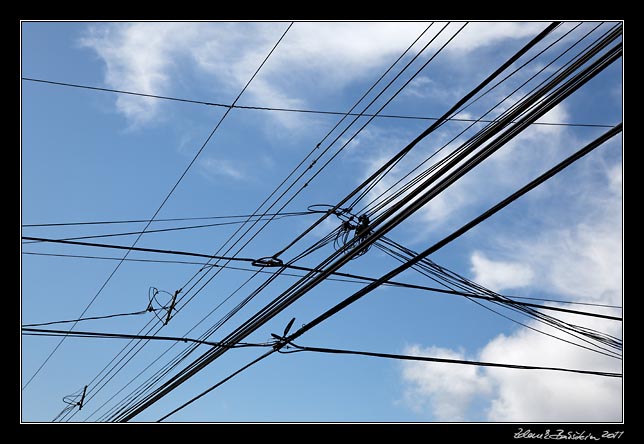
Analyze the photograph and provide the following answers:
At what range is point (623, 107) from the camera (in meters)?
4.00

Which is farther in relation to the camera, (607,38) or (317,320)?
(317,320)

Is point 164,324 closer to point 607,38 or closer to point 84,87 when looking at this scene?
point 84,87

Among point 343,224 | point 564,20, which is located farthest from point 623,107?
point 343,224

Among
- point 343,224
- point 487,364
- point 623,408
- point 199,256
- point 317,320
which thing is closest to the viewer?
point 623,408

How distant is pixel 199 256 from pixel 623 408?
18.7 feet

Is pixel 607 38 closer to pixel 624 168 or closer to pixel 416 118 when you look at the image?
pixel 624 168

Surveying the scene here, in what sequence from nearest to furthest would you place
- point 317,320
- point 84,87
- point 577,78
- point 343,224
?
point 577,78 < point 317,320 < point 343,224 < point 84,87

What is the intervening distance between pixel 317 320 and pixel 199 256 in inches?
111

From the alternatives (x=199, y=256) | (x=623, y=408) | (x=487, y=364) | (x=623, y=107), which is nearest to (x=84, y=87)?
(x=199, y=256)

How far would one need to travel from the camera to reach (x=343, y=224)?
24.1ft
